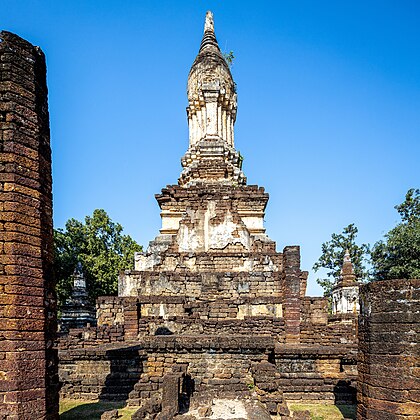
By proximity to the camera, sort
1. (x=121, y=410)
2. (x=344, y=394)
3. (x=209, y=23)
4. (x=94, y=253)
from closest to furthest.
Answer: (x=121, y=410) → (x=344, y=394) → (x=209, y=23) → (x=94, y=253)

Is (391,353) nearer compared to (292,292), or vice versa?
(391,353)

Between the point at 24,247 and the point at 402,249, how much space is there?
26.4 meters

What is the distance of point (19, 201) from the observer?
4.80m

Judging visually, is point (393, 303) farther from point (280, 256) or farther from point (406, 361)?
point (280, 256)

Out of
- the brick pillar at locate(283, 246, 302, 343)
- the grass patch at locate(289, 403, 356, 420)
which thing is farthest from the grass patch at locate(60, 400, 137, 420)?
the brick pillar at locate(283, 246, 302, 343)

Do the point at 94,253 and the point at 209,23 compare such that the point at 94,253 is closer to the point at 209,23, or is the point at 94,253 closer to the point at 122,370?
the point at 209,23

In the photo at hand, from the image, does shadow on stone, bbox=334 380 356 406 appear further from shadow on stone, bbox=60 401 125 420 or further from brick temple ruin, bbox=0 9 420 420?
Answer: shadow on stone, bbox=60 401 125 420

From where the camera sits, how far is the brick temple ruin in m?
4.77

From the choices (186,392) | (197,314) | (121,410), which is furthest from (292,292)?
(121,410)

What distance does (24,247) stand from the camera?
4770mm

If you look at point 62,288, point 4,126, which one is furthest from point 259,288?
point 62,288

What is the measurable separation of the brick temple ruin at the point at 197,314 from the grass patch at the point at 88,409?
0.84ft

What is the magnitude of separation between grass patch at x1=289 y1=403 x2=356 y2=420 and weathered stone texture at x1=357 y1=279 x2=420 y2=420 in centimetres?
204

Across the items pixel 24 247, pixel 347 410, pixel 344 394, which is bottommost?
pixel 347 410
